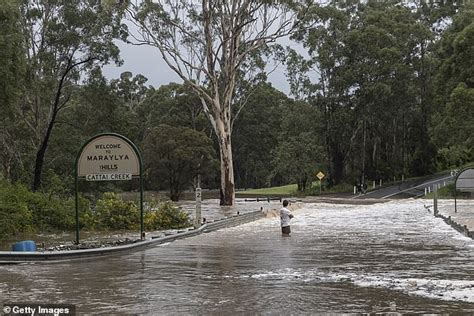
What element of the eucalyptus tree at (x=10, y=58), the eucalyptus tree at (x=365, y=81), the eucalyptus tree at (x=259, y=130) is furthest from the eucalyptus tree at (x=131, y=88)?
the eucalyptus tree at (x=10, y=58)

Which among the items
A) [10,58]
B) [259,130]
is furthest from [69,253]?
[259,130]

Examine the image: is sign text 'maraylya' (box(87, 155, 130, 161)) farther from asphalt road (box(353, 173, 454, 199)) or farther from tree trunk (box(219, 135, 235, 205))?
asphalt road (box(353, 173, 454, 199))

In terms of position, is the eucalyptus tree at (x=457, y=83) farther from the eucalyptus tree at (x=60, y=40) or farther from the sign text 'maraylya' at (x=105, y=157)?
the sign text 'maraylya' at (x=105, y=157)

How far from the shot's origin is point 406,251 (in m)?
16.0

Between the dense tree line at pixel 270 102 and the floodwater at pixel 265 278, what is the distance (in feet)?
59.2

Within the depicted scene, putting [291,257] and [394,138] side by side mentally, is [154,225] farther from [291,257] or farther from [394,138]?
[394,138]

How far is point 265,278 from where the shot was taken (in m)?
11.6

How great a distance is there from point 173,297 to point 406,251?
7.98 metres

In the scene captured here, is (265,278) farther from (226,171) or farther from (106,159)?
(226,171)

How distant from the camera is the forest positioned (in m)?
42.2

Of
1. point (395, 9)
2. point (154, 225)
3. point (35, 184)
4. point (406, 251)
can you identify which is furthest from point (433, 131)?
point (406, 251)

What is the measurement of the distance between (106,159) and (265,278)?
25.9 ft

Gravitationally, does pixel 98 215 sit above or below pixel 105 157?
below

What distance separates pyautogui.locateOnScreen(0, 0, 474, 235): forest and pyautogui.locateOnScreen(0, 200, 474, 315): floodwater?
870cm
